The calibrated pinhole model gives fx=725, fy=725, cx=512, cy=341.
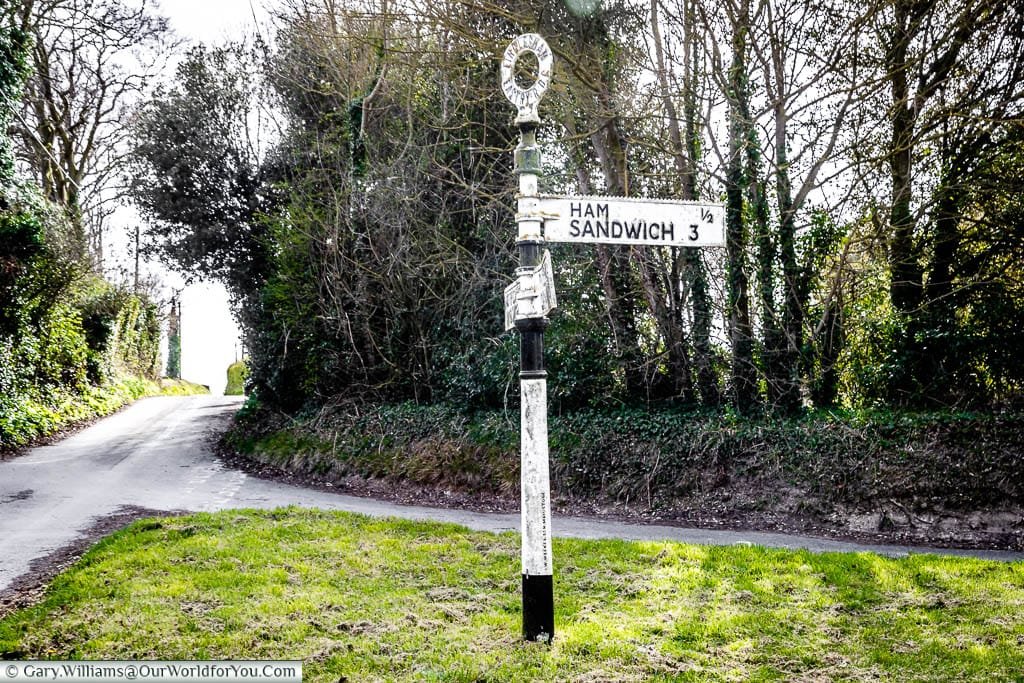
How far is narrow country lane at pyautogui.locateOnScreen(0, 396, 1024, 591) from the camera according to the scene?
867 centimetres

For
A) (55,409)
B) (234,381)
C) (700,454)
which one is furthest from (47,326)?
(234,381)

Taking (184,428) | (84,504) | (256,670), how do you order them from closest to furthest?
(256,670)
(84,504)
(184,428)

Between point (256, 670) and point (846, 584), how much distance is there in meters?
4.77

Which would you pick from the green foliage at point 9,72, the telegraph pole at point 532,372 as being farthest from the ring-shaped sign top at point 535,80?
the green foliage at point 9,72

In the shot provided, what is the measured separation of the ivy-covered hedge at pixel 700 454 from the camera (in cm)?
965

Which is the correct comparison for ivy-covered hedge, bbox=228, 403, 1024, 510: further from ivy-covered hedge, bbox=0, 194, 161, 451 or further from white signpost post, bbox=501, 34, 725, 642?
ivy-covered hedge, bbox=0, 194, 161, 451

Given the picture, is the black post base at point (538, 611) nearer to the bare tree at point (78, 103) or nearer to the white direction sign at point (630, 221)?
the white direction sign at point (630, 221)

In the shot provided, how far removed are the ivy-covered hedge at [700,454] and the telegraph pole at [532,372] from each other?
654 centimetres

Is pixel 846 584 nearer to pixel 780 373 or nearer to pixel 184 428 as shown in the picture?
pixel 780 373

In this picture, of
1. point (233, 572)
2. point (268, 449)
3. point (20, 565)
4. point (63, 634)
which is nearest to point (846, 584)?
point (233, 572)

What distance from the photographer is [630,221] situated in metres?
4.86

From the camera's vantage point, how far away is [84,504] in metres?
10.9

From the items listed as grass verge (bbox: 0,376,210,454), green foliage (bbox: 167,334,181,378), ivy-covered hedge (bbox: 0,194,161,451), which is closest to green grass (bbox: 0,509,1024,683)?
grass verge (bbox: 0,376,210,454)

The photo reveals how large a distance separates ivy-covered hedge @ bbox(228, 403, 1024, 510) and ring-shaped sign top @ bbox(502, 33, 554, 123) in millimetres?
7572
